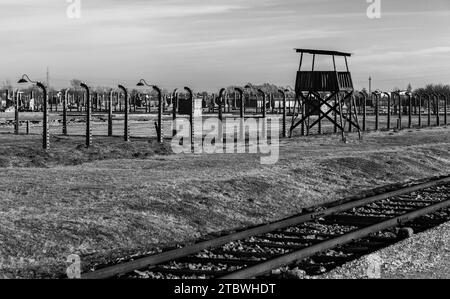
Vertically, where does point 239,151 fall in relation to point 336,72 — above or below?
below

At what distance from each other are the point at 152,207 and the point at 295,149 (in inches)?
553

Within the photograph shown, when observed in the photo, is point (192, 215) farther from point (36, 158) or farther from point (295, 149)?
point (295, 149)

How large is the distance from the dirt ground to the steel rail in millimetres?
2159

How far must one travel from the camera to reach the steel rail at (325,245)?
8620 mm

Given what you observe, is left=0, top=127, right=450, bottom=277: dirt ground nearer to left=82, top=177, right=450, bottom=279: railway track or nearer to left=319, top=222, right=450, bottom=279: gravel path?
left=82, top=177, right=450, bottom=279: railway track

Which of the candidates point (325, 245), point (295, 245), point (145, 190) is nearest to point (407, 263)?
point (325, 245)

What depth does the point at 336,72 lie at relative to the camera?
33062 millimetres

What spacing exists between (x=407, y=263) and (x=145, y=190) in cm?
661

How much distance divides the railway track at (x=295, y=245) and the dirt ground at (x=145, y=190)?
34.7 inches

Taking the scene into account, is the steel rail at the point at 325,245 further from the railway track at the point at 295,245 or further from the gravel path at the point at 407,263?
the gravel path at the point at 407,263

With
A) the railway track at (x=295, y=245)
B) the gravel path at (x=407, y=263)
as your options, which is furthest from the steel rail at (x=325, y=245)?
the gravel path at (x=407, y=263)

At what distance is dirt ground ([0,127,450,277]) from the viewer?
1083 centimetres

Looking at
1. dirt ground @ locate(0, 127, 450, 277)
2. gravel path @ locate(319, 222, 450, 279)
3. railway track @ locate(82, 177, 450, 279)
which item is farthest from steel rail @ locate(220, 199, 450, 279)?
dirt ground @ locate(0, 127, 450, 277)
